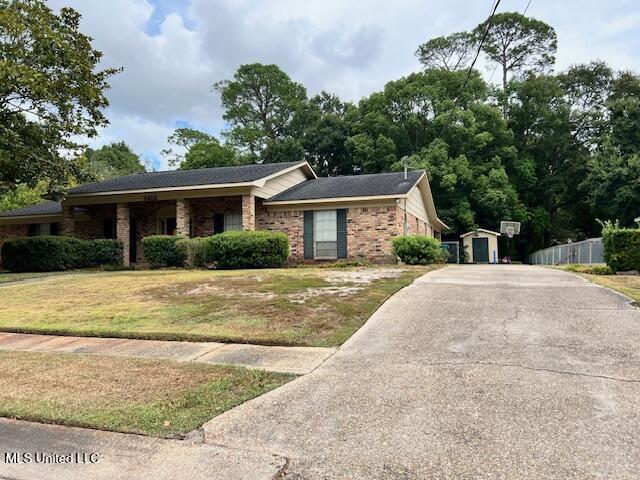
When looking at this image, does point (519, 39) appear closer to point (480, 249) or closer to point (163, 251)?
point (480, 249)

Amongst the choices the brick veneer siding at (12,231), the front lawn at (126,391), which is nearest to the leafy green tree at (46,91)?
the brick veneer siding at (12,231)

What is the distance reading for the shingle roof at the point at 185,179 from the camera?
757 inches

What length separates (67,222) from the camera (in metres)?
21.5

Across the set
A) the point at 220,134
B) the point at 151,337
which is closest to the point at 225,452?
the point at 151,337

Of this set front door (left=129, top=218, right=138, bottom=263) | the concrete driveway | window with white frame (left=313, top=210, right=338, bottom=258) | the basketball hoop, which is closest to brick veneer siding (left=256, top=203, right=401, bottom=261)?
window with white frame (left=313, top=210, right=338, bottom=258)

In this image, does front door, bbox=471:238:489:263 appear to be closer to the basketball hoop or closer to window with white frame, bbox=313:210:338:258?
the basketball hoop

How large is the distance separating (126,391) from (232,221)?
625 inches

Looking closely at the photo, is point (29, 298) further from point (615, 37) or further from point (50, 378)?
point (615, 37)

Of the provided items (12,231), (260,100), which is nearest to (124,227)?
(12,231)

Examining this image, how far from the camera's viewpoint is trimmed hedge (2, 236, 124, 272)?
18.4 metres

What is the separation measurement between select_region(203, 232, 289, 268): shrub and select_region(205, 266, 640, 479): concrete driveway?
Answer: 9.96 m

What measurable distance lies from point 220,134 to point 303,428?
43.7 meters

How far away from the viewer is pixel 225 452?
10.8ft
